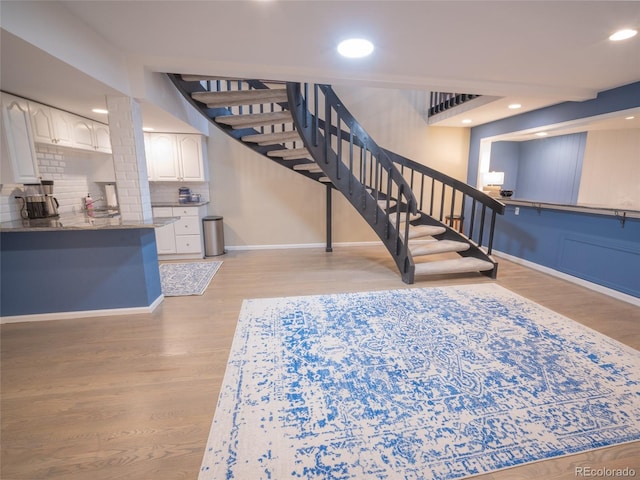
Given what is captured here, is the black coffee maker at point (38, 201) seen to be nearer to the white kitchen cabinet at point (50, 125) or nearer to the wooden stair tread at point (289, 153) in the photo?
the white kitchen cabinet at point (50, 125)

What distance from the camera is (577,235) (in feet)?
11.9

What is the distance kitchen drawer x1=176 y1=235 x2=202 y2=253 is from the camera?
4696mm

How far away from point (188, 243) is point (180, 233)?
0.68 ft

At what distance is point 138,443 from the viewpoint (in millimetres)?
1448

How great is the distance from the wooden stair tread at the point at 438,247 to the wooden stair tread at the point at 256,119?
2.34 m

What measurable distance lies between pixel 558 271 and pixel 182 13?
507 cm

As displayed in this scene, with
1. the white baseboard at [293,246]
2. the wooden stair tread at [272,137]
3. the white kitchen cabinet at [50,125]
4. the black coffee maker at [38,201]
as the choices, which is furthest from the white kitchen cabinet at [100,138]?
the white baseboard at [293,246]

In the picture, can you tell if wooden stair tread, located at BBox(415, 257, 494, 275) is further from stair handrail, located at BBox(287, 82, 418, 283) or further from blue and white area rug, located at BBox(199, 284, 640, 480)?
blue and white area rug, located at BBox(199, 284, 640, 480)

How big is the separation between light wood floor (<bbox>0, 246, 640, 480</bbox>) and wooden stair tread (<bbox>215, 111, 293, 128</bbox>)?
79.7 inches

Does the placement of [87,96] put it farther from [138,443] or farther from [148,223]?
[138,443]

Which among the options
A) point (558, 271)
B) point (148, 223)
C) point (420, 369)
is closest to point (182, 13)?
point (148, 223)

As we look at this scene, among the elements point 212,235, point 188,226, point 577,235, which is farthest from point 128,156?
point 577,235

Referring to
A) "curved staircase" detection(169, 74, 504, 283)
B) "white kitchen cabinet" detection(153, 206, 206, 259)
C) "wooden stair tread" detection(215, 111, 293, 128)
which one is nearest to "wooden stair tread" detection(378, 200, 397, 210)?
"curved staircase" detection(169, 74, 504, 283)

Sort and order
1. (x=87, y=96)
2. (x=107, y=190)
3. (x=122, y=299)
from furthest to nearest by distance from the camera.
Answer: (x=107, y=190)
(x=122, y=299)
(x=87, y=96)
